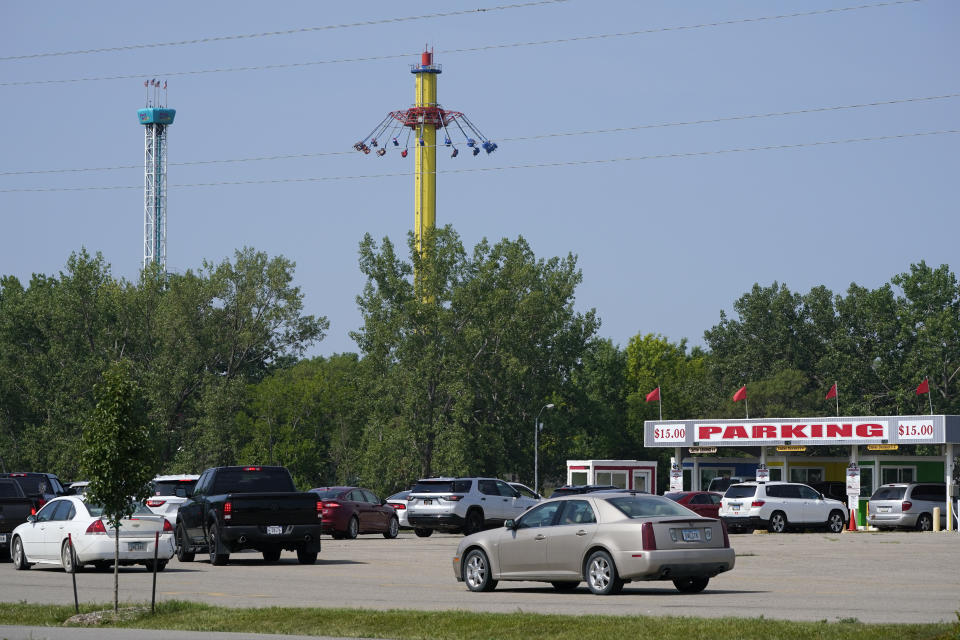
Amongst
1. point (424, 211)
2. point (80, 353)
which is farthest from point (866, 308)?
point (80, 353)

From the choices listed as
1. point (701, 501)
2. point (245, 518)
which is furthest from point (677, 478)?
point (245, 518)

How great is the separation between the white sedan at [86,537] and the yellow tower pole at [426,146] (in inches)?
2597

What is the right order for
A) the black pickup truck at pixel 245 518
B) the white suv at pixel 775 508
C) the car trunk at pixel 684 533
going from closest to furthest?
the car trunk at pixel 684 533 < the black pickup truck at pixel 245 518 < the white suv at pixel 775 508

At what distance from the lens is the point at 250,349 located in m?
85.6

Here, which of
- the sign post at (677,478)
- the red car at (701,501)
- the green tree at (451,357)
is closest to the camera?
the red car at (701,501)

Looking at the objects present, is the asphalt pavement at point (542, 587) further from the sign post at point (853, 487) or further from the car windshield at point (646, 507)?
the sign post at point (853, 487)

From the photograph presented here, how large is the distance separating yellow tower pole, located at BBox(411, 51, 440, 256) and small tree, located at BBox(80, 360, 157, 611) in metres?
73.8

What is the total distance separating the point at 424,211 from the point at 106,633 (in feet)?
260

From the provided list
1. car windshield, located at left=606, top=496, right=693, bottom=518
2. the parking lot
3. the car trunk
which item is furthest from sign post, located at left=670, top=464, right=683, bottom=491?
the car trunk

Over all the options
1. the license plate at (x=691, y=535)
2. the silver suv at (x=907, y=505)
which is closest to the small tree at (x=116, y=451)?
the license plate at (x=691, y=535)

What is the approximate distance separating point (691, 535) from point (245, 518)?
10.6m

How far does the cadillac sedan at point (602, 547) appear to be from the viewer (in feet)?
62.1

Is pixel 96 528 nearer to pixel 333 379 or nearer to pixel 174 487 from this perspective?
pixel 174 487

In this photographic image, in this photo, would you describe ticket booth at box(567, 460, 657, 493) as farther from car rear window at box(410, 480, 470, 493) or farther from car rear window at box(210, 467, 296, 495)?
car rear window at box(210, 467, 296, 495)
